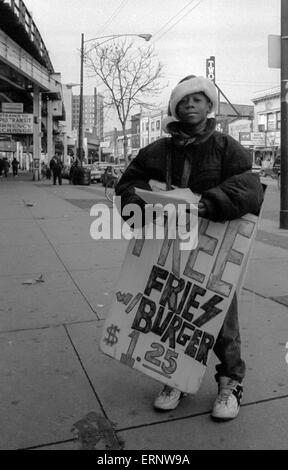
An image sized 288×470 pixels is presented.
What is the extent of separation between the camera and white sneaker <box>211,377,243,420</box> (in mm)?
2592

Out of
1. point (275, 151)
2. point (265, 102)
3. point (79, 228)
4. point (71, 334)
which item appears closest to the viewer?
point (71, 334)

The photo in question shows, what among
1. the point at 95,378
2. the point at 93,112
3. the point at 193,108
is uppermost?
the point at 93,112

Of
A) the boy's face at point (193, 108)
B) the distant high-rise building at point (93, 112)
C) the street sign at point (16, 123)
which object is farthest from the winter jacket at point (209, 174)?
the distant high-rise building at point (93, 112)

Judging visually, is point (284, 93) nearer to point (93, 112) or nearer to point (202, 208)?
point (202, 208)

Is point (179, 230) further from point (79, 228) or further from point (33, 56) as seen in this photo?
point (33, 56)

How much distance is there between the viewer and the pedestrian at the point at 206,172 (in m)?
2.41

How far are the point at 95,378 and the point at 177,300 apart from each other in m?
0.97

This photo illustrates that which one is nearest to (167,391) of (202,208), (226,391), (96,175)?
(226,391)

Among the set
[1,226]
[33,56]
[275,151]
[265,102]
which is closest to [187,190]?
[1,226]

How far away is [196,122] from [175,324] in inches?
42.4

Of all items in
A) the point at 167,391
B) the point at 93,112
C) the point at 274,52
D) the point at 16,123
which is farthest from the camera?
the point at 93,112

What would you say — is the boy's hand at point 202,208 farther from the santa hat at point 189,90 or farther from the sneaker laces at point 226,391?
the sneaker laces at point 226,391

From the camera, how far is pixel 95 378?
3.14 metres

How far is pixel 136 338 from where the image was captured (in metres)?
2.62
